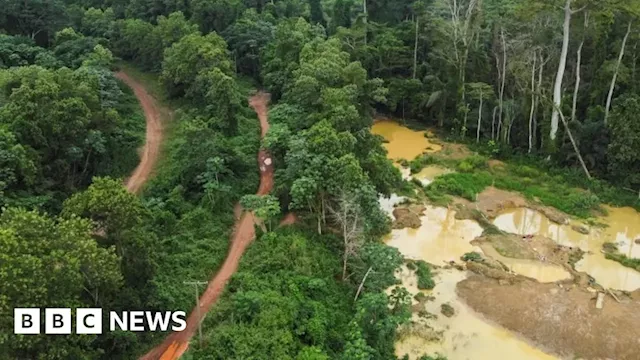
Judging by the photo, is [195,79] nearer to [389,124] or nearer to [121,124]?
[121,124]

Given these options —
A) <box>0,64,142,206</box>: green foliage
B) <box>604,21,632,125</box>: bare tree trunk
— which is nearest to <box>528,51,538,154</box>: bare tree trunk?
<box>604,21,632,125</box>: bare tree trunk

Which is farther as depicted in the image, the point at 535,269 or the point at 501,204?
the point at 501,204

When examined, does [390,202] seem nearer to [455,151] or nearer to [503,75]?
[455,151]

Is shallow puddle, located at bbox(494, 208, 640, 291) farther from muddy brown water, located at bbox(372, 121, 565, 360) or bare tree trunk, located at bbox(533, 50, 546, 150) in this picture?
bare tree trunk, located at bbox(533, 50, 546, 150)

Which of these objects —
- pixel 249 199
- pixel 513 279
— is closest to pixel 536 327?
pixel 513 279

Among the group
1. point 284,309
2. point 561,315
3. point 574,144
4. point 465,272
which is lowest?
point 561,315

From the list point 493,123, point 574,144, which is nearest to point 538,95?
point 574,144

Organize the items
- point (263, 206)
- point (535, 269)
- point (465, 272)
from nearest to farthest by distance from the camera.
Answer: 1. point (263, 206)
2. point (465, 272)
3. point (535, 269)
